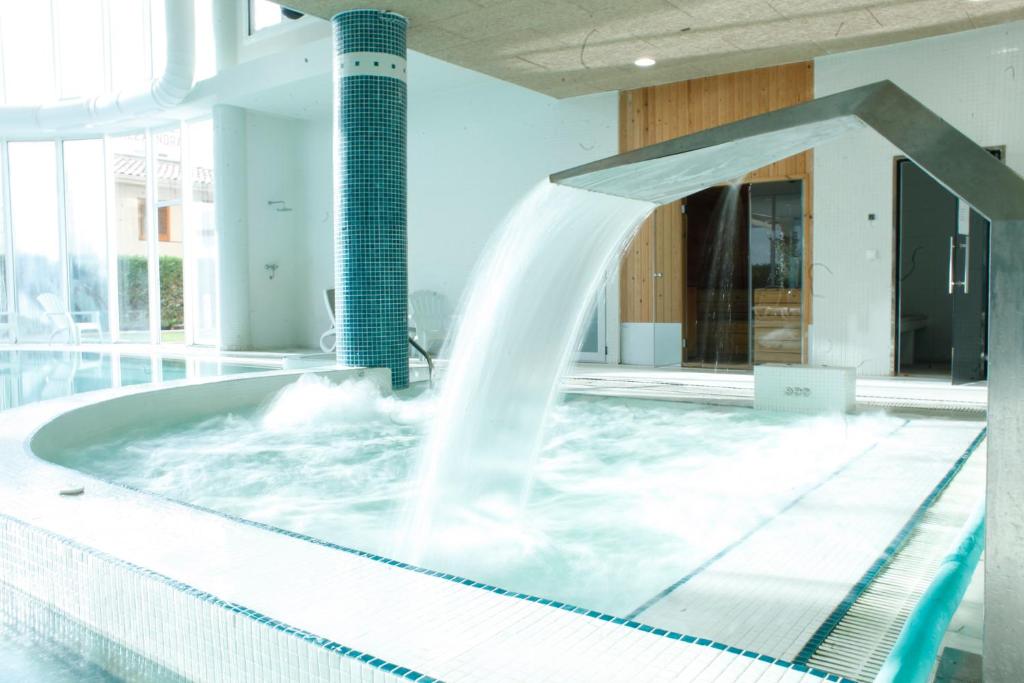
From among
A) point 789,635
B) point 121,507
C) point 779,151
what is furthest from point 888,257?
point 121,507

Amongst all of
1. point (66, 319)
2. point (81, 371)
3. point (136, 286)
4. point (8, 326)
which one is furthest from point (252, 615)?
point (8, 326)

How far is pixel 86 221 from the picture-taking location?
500 inches

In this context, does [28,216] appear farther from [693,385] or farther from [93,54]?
[693,385]

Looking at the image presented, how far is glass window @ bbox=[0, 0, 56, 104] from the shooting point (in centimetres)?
1259

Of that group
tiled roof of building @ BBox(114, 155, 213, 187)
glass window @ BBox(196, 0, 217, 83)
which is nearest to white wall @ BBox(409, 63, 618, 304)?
glass window @ BBox(196, 0, 217, 83)

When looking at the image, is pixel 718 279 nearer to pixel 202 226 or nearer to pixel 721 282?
pixel 721 282

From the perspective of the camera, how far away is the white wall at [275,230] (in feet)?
36.4

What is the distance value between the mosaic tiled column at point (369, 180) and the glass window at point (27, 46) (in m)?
8.79

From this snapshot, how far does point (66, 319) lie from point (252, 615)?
12.9 m

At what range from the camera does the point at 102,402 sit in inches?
185

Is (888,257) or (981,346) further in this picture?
(888,257)

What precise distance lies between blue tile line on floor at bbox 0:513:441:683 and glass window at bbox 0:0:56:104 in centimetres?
1299

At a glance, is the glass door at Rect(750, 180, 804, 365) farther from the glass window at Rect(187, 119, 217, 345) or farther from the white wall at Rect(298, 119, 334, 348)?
the glass window at Rect(187, 119, 217, 345)

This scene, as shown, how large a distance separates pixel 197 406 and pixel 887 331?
5.80 m
